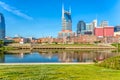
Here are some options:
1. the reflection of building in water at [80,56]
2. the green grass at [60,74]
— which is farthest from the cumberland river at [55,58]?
the green grass at [60,74]

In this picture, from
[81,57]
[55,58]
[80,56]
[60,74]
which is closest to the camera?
[60,74]

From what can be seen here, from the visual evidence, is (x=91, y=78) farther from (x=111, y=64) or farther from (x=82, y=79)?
(x=111, y=64)

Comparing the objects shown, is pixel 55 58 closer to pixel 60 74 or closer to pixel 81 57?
pixel 81 57

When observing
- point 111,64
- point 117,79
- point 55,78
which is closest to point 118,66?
point 111,64

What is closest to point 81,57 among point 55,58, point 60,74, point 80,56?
point 80,56

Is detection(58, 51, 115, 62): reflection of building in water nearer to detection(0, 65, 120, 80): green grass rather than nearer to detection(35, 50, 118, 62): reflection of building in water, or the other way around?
detection(35, 50, 118, 62): reflection of building in water

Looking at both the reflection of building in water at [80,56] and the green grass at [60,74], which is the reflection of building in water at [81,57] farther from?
the green grass at [60,74]

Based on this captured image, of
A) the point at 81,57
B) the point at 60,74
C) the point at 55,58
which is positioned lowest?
the point at 55,58

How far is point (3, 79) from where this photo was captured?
21.9m

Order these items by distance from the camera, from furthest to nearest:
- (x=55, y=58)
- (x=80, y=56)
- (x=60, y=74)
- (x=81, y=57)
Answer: (x=80, y=56), (x=81, y=57), (x=55, y=58), (x=60, y=74)

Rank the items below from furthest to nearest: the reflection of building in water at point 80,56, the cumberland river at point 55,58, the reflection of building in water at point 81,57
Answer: the reflection of building in water at point 80,56
the reflection of building in water at point 81,57
the cumberland river at point 55,58

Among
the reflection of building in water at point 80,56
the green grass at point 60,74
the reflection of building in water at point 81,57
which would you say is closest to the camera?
the green grass at point 60,74

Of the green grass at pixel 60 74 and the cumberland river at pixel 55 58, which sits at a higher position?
the green grass at pixel 60 74

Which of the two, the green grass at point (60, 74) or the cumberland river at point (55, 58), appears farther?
the cumberland river at point (55, 58)
